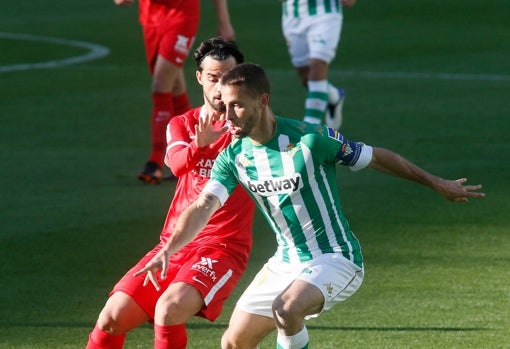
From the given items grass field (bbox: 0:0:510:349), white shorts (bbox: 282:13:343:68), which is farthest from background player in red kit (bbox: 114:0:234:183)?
white shorts (bbox: 282:13:343:68)

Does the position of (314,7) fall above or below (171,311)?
below

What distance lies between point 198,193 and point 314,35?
22.8ft

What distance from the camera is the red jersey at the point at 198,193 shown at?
6590 mm

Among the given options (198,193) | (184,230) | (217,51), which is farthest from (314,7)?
(184,230)

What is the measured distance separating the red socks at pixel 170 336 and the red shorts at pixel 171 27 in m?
5.71

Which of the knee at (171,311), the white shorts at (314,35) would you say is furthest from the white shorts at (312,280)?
the white shorts at (314,35)

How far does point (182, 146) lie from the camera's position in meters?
6.75

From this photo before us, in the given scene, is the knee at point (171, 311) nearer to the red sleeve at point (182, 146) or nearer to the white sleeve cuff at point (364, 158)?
the red sleeve at point (182, 146)

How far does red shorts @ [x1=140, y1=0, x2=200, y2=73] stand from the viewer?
11.6m

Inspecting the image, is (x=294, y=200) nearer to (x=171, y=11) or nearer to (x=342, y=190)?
(x=342, y=190)

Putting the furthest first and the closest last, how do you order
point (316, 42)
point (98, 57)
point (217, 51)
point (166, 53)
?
1. point (98, 57)
2. point (316, 42)
3. point (166, 53)
4. point (217, 51)

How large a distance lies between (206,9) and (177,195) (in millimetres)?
21242

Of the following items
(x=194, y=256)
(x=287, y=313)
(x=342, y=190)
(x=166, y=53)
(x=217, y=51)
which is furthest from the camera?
(x=166, y=53)

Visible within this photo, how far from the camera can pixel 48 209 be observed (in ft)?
34.7
